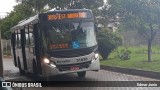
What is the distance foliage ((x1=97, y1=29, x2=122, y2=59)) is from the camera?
23.7 m

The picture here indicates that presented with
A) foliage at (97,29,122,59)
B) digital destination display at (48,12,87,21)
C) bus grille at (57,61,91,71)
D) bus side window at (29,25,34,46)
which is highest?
digital destination display at (48,12,87,21)

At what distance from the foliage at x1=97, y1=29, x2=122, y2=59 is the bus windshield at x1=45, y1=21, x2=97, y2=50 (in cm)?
875

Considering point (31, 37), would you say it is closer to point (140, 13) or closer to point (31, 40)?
point (31, 40)

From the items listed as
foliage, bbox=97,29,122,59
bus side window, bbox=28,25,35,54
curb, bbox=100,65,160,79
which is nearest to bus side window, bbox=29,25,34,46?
bus side window, bbox=28,25,35,54

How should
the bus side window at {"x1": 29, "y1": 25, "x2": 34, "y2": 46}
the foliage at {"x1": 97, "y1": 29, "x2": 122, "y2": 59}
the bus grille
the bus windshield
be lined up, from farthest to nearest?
the foliage at {"x1": 97, "y1": 29, "x2": 122, "y2": 59}
the bus side window at {"x1": 29, "y1": 25, "x2": 34, "y2": 46}
the bus windshield
the bus grille

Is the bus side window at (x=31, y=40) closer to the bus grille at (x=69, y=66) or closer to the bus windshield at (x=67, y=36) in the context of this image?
the bus windshield at (x=67, y=36)

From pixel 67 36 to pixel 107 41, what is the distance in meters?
9.34

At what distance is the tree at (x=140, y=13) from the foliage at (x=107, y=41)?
2891 millimetres

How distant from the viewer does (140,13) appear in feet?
62.7

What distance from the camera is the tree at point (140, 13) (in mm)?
18672

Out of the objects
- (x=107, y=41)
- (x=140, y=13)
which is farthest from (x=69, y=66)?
(x=107, y=41)

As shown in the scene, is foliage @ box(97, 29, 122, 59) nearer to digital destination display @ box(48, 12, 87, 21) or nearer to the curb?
the curb

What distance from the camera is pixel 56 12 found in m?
15.0

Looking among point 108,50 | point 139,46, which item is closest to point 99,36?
point 108,50
